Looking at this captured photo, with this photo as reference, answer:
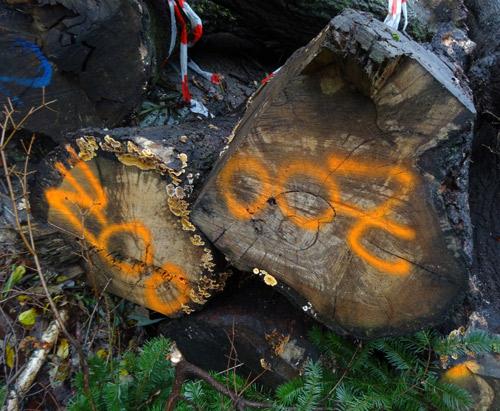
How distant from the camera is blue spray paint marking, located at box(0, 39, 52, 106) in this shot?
6.43 ft

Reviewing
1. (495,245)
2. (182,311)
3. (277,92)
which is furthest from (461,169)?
(182,311)

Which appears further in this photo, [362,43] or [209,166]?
[209,166]

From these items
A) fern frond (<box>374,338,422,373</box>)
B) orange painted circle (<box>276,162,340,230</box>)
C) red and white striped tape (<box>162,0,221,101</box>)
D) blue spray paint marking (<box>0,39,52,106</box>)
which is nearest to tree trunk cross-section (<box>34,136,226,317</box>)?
orange painted circle (<box>276,162,340,230</box>)

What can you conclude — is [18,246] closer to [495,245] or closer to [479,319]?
[479,319]

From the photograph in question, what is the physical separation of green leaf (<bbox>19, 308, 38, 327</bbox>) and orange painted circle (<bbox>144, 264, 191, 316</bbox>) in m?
0.69

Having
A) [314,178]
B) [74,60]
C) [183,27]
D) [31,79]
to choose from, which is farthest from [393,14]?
[31,79]

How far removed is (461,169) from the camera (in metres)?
1.43

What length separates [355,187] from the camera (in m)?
1.39

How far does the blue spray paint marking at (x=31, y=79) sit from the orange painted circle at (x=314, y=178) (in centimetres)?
135

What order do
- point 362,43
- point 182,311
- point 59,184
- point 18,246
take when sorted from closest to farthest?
point 362,43 < point 59,184 < point 182,311 < point 18,246

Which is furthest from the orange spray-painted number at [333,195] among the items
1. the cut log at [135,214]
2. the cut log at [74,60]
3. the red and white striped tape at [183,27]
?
the red and white striped tape at [183,27]

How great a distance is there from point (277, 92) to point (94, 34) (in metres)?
1.11

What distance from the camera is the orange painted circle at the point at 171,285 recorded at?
6.13 ft

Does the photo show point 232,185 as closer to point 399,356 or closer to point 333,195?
point 333,195
